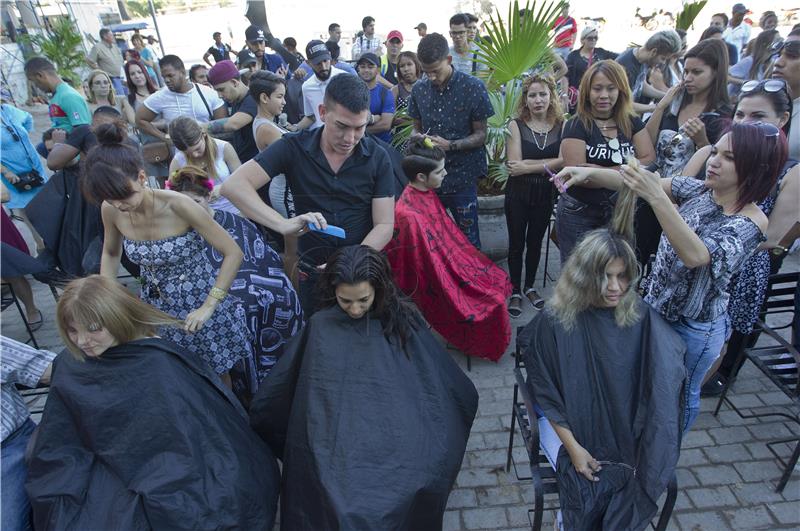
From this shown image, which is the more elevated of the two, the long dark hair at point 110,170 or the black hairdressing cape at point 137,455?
the long dark hair at point 110,170

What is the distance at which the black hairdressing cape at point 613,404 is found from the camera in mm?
1891

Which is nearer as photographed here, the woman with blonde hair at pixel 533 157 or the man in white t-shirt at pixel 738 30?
the woman with blonde hair at pixel 533 157

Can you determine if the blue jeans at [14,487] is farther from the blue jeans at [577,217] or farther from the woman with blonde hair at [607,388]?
the blue jeans at [577,217]

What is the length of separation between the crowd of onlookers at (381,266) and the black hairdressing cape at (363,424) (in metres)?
0.01

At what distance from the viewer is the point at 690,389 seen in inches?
94.1

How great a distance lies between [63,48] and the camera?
1291 centimetres

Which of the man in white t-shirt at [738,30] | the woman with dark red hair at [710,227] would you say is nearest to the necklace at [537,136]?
the woman with dark red hair at [710,227]

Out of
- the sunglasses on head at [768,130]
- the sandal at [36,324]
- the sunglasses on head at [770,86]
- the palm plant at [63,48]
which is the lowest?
the sandal at [36,324]

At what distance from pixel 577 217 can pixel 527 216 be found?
624mm

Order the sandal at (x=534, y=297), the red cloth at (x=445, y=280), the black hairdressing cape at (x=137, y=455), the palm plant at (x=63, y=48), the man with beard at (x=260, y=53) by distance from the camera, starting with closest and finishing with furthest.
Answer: the black hairdressing cape at (x=137, y=455) → the red cloth at (x=445, y=280) → the sandal at (x=534, y=297) → the man with beard at (x=260, y=53) → the palm plant at (x=63, y=48)

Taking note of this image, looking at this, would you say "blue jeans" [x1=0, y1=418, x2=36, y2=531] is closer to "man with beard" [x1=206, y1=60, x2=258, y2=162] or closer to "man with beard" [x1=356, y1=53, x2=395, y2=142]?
"man with beard" [x1=206, y1=60, x2=258, y2=162]

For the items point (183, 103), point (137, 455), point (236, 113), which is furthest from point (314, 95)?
point (137, 455)

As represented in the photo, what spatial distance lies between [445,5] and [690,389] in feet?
83.0

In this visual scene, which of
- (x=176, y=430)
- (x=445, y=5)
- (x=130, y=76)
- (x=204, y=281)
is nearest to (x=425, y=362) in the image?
(x=176, y=430)
